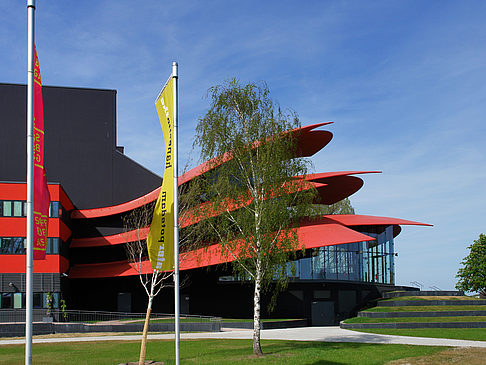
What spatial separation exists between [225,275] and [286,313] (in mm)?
6404

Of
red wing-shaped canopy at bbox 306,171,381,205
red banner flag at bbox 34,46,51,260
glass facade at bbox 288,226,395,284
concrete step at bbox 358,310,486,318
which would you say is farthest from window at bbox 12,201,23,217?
red banner flag at bbox 34,46,51,260

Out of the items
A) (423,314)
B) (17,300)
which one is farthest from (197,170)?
(423,314)

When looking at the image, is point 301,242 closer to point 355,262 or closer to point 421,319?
point 421,319

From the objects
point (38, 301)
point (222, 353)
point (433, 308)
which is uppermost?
point (38, 301)

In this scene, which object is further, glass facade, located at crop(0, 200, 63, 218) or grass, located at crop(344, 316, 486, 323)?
glass facade, located at crop(0, 200, 63, 218)

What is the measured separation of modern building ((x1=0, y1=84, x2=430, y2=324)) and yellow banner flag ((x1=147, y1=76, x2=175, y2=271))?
21660mm

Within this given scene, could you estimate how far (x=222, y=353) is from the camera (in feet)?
71.8

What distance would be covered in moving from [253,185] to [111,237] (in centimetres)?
3163

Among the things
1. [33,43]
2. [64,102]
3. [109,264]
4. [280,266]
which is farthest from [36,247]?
[64,102]

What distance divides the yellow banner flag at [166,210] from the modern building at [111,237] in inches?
853

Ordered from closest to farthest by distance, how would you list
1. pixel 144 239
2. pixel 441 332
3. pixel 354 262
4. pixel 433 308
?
pixel 441 332
pixel 433 308
pixel 354 262
pixel 144 239

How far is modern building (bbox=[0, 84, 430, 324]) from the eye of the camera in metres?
41.4

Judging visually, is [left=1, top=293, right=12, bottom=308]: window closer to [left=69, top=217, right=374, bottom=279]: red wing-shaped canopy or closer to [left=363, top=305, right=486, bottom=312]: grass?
[left=69, top=217, right=374, bottom=279]: red wing-shaped canopy

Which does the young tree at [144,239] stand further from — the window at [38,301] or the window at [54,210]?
the window at [38,301]
